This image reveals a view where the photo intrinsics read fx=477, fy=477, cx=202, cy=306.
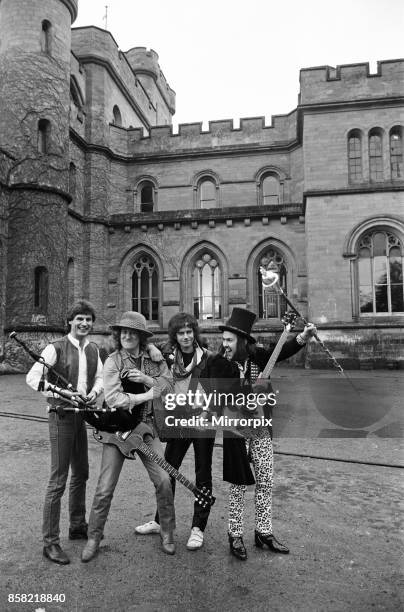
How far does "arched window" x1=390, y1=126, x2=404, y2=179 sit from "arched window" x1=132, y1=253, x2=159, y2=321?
11.1m

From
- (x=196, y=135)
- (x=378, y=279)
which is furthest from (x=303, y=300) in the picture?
(x=196, y=135)

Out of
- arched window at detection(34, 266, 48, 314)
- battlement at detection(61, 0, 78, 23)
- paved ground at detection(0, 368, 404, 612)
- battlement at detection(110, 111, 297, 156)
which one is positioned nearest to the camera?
Result: paved ground at detection(0, 368, 404, 612)

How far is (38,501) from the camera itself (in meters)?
4.36

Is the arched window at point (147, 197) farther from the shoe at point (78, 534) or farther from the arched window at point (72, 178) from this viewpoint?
the shoe at point (78, 534)

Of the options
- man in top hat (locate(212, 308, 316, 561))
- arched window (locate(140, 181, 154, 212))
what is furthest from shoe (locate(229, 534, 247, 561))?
arched window (locate(140, 181, 154, 212))

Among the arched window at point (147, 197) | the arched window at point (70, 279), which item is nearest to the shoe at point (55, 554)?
the arched window at point (70, 279)

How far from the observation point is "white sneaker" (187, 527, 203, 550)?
3426 mm

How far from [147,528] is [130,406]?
3.49ft

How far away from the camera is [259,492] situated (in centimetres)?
352

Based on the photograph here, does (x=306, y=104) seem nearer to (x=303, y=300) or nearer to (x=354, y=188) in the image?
(x=354, y=188)

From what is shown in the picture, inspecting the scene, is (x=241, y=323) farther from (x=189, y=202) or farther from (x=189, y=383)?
(x=189, y=202)

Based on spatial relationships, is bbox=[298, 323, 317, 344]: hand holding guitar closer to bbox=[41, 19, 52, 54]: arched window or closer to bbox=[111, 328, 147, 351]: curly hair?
bbox=[111, 328, 147, 351]: curly hair

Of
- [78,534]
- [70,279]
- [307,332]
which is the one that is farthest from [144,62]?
[78,534]

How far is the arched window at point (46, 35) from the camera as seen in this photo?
18.3 meters
